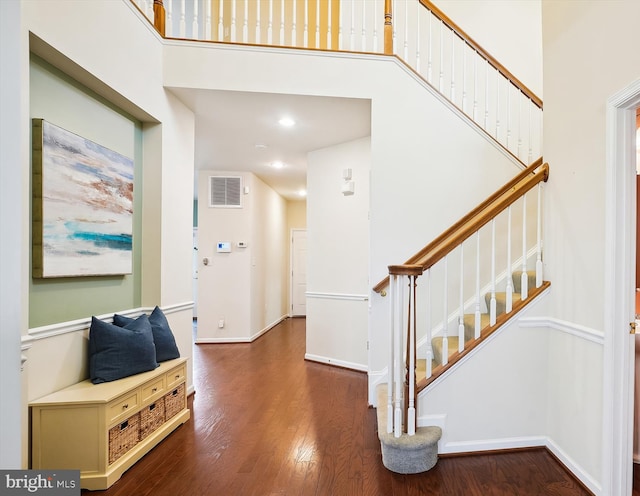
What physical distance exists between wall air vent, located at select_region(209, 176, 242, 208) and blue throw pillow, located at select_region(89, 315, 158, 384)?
325 centimetres

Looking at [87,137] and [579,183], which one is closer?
[579,183]

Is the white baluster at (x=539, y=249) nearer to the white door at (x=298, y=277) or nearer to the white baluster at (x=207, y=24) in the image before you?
the white baluster at (x=207, y=24)

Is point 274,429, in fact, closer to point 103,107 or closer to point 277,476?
point 277,476

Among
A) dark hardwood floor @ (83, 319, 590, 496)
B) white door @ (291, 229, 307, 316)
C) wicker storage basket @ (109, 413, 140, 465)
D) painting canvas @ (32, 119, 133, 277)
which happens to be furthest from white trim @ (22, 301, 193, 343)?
white door @ (291, 229, 307, 316)

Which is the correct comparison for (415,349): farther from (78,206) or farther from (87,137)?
(87,137)

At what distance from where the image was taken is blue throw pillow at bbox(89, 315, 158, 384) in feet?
7.06

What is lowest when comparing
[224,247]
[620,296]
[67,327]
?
[67,327]

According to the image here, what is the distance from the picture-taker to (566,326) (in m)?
2.07

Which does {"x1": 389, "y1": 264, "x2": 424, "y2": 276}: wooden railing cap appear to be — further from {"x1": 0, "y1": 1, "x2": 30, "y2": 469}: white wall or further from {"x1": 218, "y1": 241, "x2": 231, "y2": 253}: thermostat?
{"x1": 218, "y1": 241, "x2": 231, "y2": 253}: thermostat

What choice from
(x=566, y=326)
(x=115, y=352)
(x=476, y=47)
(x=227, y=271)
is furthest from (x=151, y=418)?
(x=476, y=47)

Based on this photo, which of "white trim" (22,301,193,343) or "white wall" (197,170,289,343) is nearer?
"white trim" (22,301,193,343)

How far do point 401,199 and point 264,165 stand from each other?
2.68 m

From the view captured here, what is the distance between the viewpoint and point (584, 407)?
1.92 metres

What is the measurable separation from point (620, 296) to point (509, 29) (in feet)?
12.7
